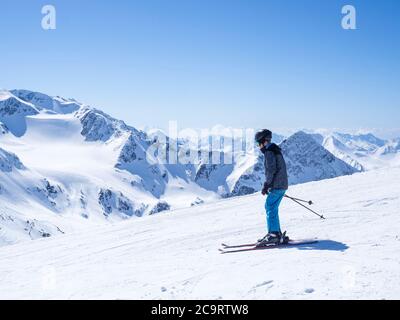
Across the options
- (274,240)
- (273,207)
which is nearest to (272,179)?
(273,207)

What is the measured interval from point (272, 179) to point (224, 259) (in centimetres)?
237

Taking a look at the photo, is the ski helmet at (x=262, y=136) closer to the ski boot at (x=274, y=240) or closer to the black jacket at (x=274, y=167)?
the black jacket at (x=274, y=167)

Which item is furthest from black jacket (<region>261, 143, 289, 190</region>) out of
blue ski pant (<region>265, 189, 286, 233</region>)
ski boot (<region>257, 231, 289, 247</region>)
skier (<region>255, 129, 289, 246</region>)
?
ski boot (<region>257, 231, 289, 247</region>)

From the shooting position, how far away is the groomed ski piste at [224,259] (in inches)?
278

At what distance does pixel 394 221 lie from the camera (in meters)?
11.1

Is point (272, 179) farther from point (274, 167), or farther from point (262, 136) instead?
point (262, 136)

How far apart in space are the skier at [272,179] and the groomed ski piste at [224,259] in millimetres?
834

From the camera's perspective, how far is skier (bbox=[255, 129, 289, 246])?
10.3m

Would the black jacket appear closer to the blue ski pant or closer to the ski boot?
the blue ski pant

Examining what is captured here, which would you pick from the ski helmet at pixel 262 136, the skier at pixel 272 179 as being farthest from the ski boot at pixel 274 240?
the ski helmet at pixel 262 136

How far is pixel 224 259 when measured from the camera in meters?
9.31

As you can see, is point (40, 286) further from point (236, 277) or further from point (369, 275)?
point (369, 275)
